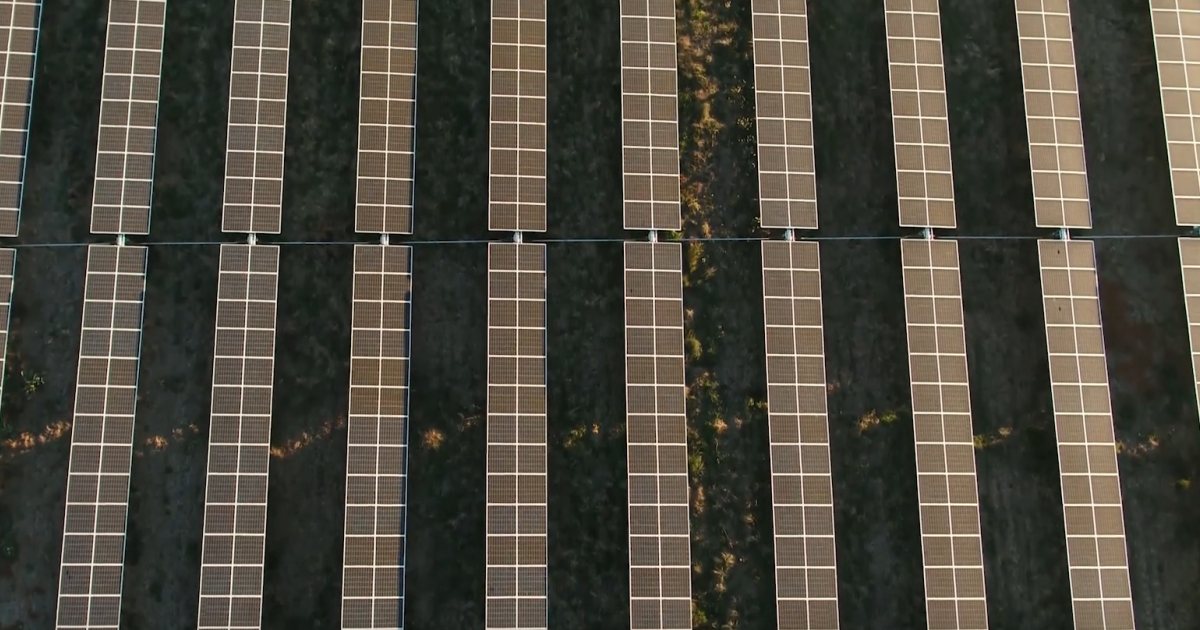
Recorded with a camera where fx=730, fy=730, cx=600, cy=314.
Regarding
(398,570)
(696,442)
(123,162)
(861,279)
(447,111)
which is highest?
(447,111)

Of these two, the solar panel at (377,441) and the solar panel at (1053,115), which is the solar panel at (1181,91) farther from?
the solar panel at (377,441)

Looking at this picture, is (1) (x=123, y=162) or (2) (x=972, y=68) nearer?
(1) (x=123, y=162)

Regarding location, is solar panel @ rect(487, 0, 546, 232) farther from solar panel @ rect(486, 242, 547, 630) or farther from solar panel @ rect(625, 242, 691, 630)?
solar panel @ rect(625, 242, 691, 630)

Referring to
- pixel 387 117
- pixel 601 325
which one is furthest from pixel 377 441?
pixel 387 117

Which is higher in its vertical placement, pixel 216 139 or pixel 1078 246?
pixel 216 139

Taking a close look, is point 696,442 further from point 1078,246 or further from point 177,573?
point 177,573

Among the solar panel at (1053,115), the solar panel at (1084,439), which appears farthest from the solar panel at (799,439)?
the solar panel at (1053,115)

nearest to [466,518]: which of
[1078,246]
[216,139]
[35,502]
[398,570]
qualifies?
[398,570]

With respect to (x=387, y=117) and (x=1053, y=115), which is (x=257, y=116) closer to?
(x=387, y=117)
